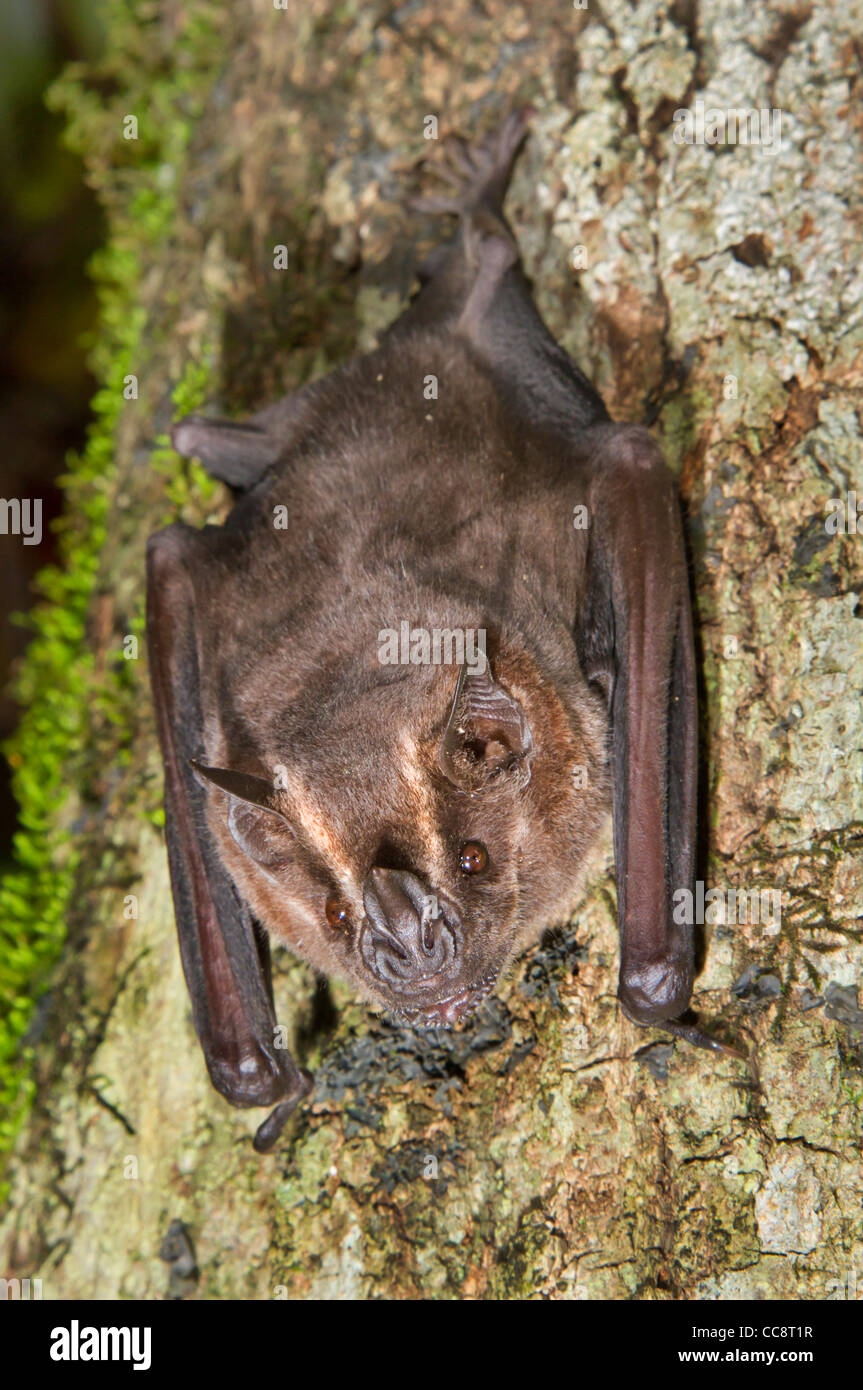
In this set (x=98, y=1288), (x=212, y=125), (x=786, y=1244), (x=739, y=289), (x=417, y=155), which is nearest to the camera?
(x=786, y=1244)

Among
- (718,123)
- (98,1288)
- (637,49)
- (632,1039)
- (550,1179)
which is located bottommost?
(98,1288)

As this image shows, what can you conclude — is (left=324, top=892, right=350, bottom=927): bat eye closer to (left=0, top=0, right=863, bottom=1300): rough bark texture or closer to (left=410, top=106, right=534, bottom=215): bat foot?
(left=0, top=0, right=863, bottom=1300): rough bark texture

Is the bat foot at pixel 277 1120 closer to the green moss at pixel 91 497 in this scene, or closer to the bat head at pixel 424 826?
the bat head at pixel 424 826

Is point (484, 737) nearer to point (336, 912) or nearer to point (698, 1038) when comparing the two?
point (336, 912)

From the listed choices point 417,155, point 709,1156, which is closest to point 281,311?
point 417,155

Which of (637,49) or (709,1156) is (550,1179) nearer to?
(709,1156)

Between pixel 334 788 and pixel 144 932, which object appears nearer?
pixel 334 788

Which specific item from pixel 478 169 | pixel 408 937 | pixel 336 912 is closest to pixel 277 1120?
pixel 336 912

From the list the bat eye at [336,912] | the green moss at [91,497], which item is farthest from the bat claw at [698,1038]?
the green moss at [91,497]
